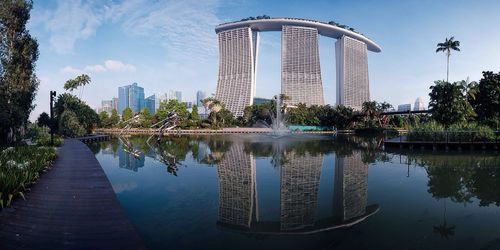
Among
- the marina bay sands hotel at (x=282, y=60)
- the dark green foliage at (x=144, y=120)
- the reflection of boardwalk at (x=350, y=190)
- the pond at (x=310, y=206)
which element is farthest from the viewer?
the marina bay sands hotel at (x=282, y=60)

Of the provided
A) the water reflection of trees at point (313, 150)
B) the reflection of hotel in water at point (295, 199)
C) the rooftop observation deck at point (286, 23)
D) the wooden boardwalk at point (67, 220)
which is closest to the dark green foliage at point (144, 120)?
the water reflection of trees at point (313, 150)

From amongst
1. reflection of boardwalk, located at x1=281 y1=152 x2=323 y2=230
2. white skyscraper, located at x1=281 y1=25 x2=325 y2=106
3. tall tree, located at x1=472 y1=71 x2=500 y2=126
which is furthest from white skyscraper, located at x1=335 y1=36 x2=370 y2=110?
reflection of boardwalk, located at x1=281 y1=152 x2=323 y2=230

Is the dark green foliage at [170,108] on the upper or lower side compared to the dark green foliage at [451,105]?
upper

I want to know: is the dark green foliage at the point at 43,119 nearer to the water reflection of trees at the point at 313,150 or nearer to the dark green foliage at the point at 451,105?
the water reflection of trees at the point at 313,150

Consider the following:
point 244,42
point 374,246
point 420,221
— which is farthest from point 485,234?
point 244,42

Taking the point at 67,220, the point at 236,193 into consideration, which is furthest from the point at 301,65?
the point at 67,220

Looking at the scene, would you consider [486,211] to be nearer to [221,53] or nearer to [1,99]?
[1,99]
